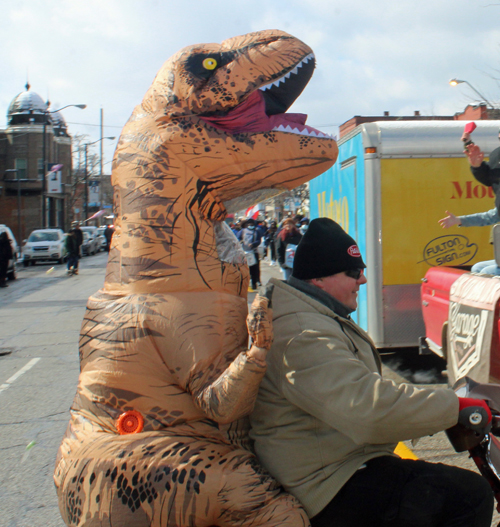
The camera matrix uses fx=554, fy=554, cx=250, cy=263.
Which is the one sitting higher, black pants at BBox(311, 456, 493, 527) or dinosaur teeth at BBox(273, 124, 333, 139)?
dinosaur teeth at BBox(273, 124, 333, 139)

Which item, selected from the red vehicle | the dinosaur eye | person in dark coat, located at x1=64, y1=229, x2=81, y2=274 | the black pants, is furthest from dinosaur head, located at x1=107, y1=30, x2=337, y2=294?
person in dark coat, located at x1=64, y1=229, x2=81, y2=274

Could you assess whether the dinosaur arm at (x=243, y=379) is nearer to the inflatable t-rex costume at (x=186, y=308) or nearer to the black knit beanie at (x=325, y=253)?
the inflatable t-rex costume at (x=186, y=308)

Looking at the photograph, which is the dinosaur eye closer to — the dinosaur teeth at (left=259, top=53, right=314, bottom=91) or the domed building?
the dinosaur teeth at (left=259, top=53, right=314, bottom=91)

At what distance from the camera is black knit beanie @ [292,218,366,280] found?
2107 mm

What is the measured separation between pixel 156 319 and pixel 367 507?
0.91 m

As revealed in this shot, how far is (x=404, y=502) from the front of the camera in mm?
1787

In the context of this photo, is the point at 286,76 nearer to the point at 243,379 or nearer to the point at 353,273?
the point at 353,273

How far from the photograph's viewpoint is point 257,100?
194 cm

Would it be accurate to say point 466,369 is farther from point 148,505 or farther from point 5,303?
point 5,303

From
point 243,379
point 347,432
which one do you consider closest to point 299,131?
point 243,379

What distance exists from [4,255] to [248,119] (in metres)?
16.5

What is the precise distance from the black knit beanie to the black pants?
0.73 m

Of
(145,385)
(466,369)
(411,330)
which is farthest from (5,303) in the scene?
(145,385)

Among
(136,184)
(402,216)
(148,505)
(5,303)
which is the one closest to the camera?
(148,505)
